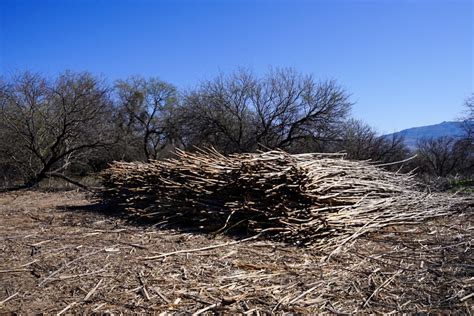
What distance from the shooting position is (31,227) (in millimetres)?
5801

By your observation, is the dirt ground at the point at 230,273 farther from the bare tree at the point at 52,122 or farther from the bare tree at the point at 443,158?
the bare tree at the point at 443,158

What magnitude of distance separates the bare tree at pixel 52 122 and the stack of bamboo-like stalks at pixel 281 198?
852cm

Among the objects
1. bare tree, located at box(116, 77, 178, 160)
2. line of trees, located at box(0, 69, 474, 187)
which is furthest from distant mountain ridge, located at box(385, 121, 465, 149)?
bare tree, located at box(116, 77, 178, 160)

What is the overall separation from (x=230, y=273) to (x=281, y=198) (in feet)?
4.96

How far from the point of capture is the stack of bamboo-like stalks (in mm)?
4691

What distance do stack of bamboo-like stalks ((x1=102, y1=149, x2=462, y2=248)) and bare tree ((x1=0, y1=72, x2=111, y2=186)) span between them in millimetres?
8519

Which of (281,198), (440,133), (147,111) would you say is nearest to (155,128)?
(147,111)

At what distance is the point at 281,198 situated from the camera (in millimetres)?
4906

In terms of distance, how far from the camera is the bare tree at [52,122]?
1403 cm

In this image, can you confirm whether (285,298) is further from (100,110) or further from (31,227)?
(100,110)

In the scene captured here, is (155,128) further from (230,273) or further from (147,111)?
(230,273)

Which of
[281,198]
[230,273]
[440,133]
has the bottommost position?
[230,273]

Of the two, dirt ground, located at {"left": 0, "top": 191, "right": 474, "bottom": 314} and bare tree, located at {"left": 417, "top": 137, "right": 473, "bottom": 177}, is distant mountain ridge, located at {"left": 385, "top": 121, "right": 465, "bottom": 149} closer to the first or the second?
bare tree, located at {"left": 417, "top": 137, "right": 473, "bottom": 177}

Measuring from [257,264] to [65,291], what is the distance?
1664mm
